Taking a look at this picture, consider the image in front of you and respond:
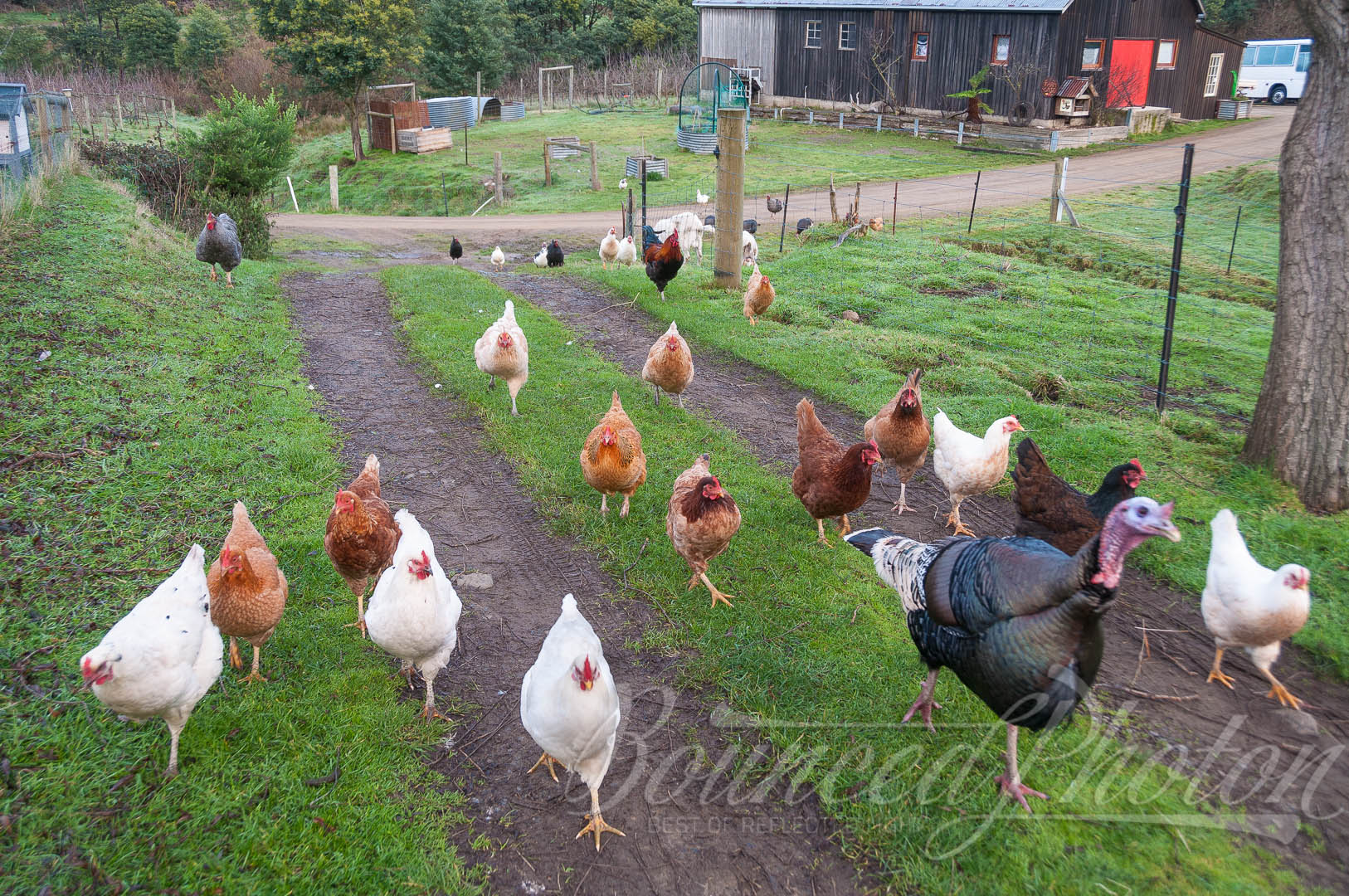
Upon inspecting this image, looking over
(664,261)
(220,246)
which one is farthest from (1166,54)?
(220,246)

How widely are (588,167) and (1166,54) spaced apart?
24659mm

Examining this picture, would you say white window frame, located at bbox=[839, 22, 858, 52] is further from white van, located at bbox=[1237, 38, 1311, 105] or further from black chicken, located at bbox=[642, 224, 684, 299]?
black chicken, located at bbox=[642, 224, 684, 299]

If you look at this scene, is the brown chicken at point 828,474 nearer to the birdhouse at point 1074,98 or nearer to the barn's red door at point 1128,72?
the birdhouse at point 1074,98

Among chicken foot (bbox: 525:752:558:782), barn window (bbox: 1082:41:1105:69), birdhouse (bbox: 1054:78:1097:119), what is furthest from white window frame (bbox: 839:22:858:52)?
chicken foot (bbox: 525:752:558:782)

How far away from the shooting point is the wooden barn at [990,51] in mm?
31203

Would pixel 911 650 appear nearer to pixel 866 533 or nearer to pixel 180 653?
pixel 866 533

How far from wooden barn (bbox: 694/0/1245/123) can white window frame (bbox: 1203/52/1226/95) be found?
2.1 inches

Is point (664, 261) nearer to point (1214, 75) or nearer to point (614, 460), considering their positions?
point (614, 460)

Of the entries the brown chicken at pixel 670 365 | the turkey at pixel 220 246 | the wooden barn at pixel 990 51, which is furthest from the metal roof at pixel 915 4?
the turkey at pixel 220 246

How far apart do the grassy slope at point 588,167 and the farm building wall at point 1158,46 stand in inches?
123

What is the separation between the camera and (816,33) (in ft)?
126

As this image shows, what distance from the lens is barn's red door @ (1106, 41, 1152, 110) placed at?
104ft

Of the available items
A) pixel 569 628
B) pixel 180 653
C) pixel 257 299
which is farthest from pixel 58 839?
pixel 257 299

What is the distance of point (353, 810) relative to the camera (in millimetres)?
3982
